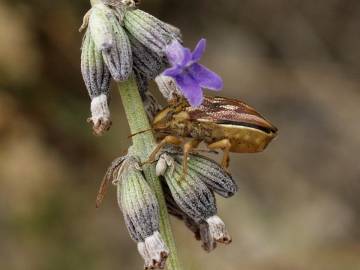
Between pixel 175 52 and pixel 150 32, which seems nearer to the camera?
pixel 175 52

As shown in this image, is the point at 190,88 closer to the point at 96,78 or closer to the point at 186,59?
the point at 186,59

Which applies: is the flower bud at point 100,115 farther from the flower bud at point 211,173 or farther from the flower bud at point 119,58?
the flower bud at point 211,173

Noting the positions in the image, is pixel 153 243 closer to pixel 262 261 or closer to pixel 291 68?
pixel 262 261

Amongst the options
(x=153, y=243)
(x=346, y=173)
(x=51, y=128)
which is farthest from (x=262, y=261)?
(x=153, y=243)

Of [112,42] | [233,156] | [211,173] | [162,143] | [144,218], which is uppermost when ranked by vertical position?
[233,156]

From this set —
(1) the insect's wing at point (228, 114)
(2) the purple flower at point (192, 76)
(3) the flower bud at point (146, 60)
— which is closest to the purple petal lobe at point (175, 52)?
(2) the purple flower at point (192, 76)

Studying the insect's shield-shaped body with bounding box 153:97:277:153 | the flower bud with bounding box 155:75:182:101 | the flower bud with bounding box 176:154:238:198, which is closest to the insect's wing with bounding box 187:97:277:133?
the insect's shield-shaped body with bounding box 153:97:277:153

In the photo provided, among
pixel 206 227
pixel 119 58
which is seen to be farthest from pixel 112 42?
pixel 206 227
